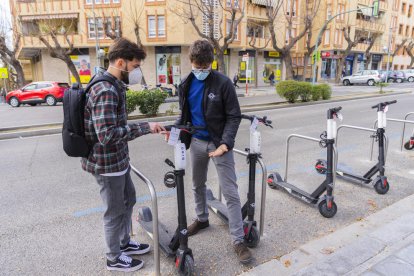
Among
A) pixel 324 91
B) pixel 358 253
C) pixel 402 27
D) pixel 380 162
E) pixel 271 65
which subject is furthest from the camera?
pixel 402 27

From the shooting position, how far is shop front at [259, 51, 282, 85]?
3647 cm

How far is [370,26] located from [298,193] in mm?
47490

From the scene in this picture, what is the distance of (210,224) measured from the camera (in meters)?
3.70

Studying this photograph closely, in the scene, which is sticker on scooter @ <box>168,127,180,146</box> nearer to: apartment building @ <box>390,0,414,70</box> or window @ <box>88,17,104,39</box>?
window @ <box>88,17,104,39</box>

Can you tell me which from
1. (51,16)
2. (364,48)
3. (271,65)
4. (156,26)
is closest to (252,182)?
(156,26)

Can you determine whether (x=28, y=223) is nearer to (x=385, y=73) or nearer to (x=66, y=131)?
(x=66, y=131)

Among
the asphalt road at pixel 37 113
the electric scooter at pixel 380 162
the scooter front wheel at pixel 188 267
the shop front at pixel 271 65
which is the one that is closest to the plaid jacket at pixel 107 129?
the scooter front wheel at pixel 188 267

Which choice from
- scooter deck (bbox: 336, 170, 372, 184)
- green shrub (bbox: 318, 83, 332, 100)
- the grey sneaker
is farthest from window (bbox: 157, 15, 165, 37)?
the grey sneaker

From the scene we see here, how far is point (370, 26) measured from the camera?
43.9m

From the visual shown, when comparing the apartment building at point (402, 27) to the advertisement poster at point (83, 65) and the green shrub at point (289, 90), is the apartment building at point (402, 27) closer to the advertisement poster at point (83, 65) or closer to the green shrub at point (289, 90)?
the green shrub at point (289, 90)

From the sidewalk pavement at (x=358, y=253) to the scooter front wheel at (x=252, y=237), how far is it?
0.26 meters

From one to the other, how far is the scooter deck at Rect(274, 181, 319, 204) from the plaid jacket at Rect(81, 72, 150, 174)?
2.49m

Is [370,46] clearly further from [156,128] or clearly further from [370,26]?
[156,128]

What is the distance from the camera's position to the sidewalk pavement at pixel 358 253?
2791 millimetres
